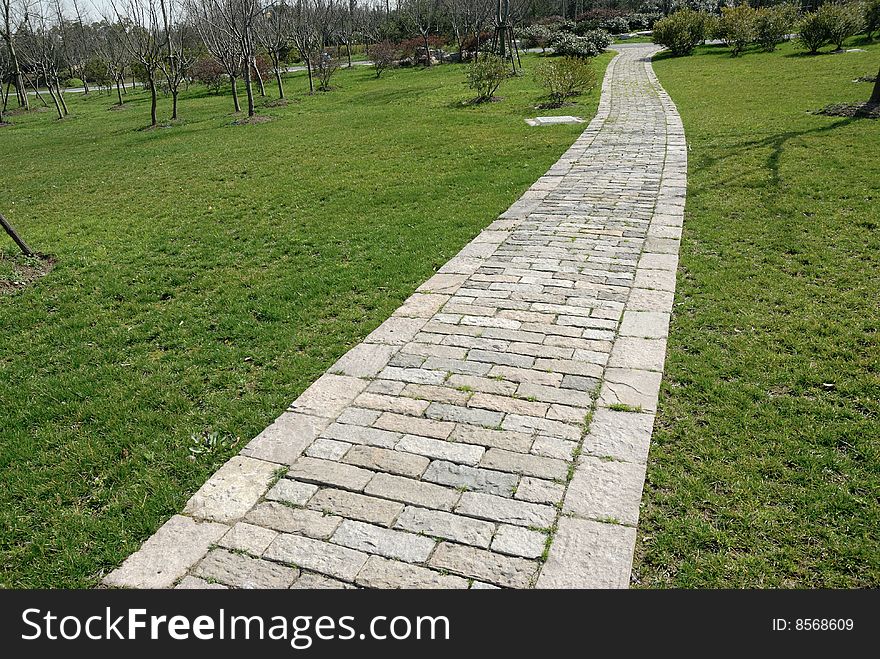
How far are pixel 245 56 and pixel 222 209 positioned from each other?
38.1 ft

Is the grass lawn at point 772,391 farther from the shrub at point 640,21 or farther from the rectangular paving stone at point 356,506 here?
the shrub at point 640,21

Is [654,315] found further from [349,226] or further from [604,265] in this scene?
[349,226]

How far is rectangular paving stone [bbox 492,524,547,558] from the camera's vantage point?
2734 mm

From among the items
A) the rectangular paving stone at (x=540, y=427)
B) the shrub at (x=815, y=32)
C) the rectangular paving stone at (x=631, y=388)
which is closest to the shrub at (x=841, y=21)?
the shrub at (x=815, y=32)

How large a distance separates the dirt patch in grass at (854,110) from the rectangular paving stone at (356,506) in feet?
42.6

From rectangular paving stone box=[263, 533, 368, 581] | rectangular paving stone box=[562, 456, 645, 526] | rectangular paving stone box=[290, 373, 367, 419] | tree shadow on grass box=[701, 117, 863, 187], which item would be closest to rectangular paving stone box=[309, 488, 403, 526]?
rectangular paving stone box=[263, 533, 368, 581]

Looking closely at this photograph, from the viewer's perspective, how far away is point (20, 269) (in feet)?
22.5

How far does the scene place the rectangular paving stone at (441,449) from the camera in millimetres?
3363

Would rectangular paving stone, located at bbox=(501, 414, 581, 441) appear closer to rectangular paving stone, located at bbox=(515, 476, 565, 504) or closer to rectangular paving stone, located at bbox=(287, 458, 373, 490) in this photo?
rectangular paving stone, located at bbox=(515, 476, 565, 504)

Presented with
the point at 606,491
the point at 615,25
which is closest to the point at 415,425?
the point at 606,491

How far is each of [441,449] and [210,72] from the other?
1257 inches

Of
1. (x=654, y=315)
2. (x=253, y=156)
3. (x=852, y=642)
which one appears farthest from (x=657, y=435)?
(x=253, y=156)

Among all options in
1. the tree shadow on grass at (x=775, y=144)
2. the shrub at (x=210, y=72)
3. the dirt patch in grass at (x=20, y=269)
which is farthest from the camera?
the shrub at (x=210, y=72)

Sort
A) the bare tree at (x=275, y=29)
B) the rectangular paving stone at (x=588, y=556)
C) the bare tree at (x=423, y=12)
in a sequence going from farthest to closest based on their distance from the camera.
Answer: the bare tree at (x=423, y=12) < the bare tree at (x=275, y=29) < the rectangular paving stone at (x=588, y=556)
